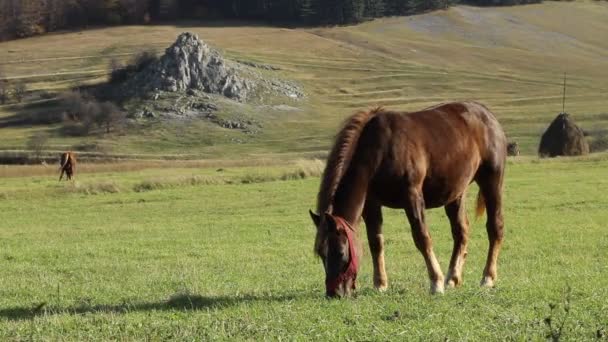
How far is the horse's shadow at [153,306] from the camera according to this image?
9.75 m

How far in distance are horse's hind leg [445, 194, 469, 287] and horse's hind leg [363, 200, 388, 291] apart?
3.43 feet

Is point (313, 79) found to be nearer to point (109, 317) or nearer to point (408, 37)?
point (408, 37)

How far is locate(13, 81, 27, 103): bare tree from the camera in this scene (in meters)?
96.3

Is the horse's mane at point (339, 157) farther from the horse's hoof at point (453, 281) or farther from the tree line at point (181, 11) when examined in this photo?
the tree line at point (181, 11)

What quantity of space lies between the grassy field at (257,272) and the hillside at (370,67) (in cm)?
3913

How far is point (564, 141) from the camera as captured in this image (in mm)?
54062

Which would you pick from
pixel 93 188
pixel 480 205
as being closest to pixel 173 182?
pixel 93 188

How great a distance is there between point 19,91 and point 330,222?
9372cm

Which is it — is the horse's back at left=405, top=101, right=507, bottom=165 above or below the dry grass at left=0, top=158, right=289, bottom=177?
above

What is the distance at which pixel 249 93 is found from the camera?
9012 cm

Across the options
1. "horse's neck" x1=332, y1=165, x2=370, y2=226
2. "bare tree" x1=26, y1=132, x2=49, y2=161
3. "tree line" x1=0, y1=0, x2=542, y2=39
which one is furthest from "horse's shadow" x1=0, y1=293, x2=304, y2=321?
"tree line" x1=0, y1=0, x2=542, y2=39

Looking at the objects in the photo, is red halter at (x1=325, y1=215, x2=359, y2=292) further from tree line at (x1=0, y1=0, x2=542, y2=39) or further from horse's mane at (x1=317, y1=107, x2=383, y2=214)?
tree line at (x1=0, y1=0, x2=542, y2=39)

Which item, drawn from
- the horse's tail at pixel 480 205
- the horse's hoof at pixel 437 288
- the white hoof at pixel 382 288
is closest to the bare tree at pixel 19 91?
the horse's tail at pixel 480 205

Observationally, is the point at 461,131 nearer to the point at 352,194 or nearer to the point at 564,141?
the point at 352,194
